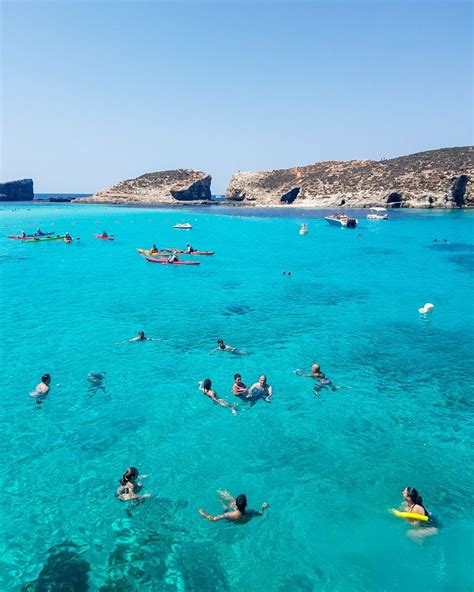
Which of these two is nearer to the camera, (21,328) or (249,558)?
(249,558)

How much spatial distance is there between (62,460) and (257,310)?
17446mm

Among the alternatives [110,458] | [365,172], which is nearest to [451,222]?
Answer: [365,172]

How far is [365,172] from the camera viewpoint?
13450 centimetres

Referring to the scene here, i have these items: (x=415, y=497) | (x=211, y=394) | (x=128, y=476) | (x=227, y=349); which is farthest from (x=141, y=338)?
(x=415, y=497)

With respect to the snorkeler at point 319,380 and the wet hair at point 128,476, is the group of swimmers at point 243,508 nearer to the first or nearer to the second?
the wet hair at point 128,476

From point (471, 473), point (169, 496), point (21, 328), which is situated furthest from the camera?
point (21, 328)

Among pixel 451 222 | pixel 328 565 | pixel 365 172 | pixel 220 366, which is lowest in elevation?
pixel 328 565

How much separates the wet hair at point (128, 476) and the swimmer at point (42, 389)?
6.78 m

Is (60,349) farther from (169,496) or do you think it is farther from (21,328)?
(169,496)

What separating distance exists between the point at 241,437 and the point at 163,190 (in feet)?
489

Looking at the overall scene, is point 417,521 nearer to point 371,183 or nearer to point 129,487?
point 129,487

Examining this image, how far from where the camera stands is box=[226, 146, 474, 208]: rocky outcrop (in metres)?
111

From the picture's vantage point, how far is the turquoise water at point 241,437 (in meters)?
10.0

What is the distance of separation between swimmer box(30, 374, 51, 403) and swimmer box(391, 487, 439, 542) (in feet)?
43.3
